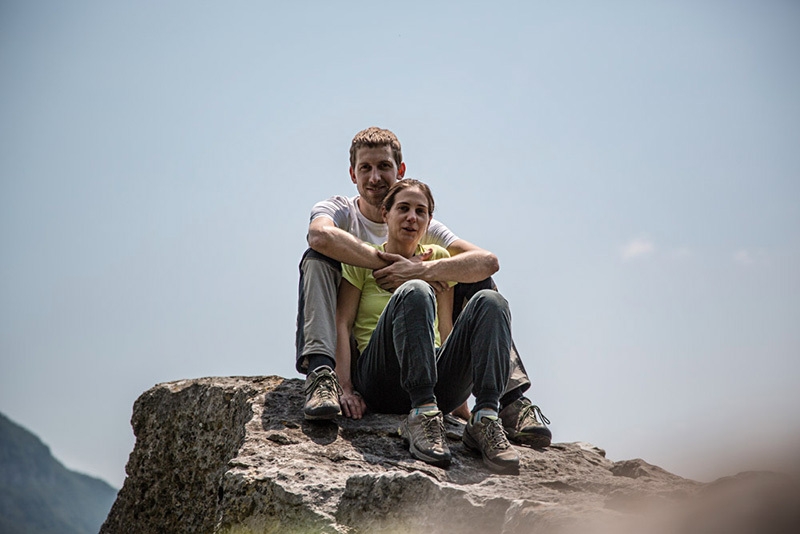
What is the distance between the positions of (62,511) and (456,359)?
1134 inches

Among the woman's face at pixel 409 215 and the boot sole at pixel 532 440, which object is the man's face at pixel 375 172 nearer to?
the woman's face at pixel 409 215

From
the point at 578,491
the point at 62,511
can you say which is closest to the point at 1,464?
the point at 62,511

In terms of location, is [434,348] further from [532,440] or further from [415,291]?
[532,440]

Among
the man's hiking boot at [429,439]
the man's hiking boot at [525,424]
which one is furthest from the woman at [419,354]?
the man's hiking boot at [525,424]

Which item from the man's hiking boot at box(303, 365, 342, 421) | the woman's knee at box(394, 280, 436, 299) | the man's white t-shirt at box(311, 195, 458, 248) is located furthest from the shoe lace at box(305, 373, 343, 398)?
the man's white t-shirt at box(311, 195, 458, 248)

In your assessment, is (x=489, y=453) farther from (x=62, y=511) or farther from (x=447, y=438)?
(x=62, y=511)

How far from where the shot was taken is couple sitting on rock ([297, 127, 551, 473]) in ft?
12.6

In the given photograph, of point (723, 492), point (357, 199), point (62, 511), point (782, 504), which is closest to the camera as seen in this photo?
point (782, 504)

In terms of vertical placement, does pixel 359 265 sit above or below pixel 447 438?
above

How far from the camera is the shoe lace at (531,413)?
446 cm

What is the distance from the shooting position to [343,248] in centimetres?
440

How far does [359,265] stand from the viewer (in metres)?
4.43

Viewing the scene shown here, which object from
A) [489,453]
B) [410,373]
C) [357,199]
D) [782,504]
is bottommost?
[782,504]

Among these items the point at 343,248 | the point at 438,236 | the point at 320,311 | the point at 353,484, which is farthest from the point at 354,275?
the point at 353,484
